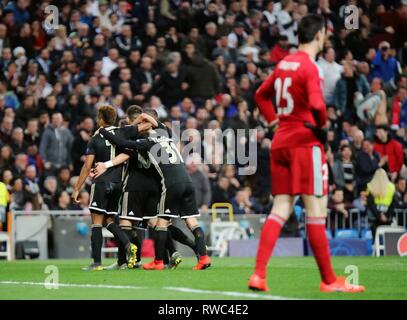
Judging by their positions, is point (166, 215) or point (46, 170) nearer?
point (166, 215)

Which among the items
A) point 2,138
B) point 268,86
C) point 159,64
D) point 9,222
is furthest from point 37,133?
point 268,86

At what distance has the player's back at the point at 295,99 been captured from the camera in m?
10.1

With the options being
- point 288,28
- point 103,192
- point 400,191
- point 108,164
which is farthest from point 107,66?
point 103,192

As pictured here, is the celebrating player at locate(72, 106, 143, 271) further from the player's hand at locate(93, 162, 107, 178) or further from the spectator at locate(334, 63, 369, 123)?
the spectator at locate(334, 63, 369, 123)

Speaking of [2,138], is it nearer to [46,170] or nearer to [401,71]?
[46,170]

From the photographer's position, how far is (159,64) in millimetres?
25984

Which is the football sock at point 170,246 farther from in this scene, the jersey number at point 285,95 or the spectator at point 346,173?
the spectator at point 346,173

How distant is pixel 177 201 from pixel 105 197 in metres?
0.97

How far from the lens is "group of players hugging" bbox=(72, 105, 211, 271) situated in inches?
580

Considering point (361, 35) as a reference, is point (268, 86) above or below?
below

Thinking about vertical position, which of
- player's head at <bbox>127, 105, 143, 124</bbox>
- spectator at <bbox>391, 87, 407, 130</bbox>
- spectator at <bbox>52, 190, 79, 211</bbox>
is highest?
spectator at <bbox>391, 87, 407, 130</bbox>

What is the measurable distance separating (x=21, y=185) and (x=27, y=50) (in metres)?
4.09

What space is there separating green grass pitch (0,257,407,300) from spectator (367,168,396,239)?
22.7 feet

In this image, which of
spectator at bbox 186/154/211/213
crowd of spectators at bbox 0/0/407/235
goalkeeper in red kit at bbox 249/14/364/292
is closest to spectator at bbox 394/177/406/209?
crowd of spectators at bbox 0/0/407/235
